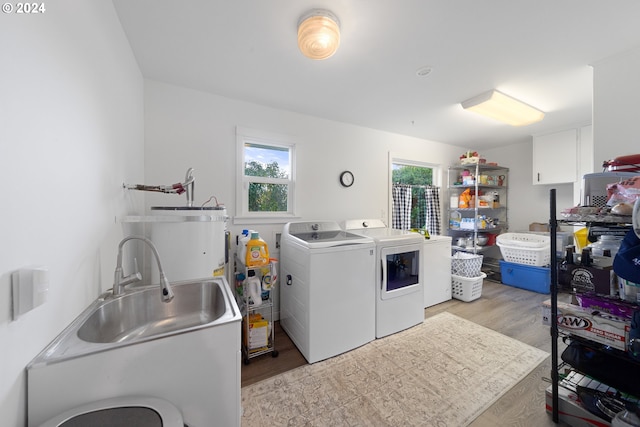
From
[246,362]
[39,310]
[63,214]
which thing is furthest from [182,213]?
[246,362]

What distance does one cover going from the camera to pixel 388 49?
1.64 m

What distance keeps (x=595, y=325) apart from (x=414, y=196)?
107 inches

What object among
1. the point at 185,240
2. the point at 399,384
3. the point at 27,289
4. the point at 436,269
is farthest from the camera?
the point at 436,269

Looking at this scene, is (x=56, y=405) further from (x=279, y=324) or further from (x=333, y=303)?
(x=279, y=324)

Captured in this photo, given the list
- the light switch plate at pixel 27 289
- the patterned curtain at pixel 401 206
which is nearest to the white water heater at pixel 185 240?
the light switch plate at pixel 27 289

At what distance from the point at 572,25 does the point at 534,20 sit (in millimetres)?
274

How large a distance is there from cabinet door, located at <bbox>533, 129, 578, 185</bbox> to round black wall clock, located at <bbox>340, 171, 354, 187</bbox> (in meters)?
3.00

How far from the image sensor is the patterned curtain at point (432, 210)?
3873 millimetres

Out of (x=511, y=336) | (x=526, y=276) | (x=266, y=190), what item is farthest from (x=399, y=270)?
(x=526, y=276)

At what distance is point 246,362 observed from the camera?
1.92 metres

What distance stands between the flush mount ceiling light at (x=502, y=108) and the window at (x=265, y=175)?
1980 millimetres

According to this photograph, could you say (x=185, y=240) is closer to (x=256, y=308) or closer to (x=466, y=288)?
(x=256, y=308)

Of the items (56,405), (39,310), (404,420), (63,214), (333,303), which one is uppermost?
(63,214)

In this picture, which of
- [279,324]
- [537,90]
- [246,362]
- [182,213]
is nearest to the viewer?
[182,213]
